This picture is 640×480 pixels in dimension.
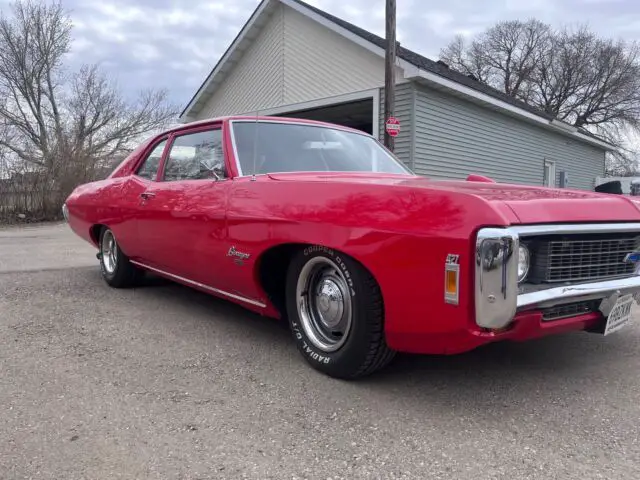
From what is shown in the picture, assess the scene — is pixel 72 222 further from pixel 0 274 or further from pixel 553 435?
pixel 553 435

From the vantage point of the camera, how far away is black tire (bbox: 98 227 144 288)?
488 cm

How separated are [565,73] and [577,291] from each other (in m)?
39.0

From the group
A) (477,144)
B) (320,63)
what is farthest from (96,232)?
(477,144)

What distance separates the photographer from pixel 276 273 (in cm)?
314

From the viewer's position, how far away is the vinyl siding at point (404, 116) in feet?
35.9

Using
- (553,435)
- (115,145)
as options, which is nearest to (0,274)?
(553,435)

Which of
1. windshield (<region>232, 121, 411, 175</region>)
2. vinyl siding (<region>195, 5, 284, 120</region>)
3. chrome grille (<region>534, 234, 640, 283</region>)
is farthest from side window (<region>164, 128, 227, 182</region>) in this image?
vinyl siding (<region>195, 5, 284, 120</region>)

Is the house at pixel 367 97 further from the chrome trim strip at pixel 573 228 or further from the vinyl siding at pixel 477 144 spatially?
the chrome trim strip at pixel 573 228

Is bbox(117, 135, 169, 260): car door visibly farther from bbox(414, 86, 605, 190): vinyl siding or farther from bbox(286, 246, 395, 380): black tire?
bbox(414, 86, 605, 190): vinyl siding

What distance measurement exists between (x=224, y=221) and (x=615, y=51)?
38961 mm

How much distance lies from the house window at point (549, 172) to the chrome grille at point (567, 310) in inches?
618

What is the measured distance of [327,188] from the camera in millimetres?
2650

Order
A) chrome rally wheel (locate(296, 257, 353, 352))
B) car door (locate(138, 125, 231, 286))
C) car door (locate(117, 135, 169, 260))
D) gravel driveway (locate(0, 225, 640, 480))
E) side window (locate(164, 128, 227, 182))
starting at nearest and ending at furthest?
1. gravel driveway (locate(0, 225, 640, 480))
2. chrome rally wheel (locate(296, 257, 353, 352))
3. car door (locate(138, 125, 231, 286))
4. side window (locate(164, 128, 227, 182))
5. car door (locate(117, 135, 169, 260))

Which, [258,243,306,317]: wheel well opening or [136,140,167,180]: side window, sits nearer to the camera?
[258,243,306,317]: wheel well opening
